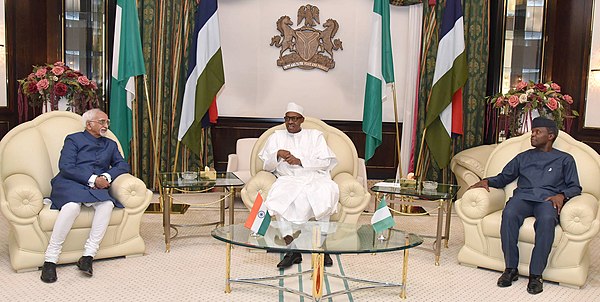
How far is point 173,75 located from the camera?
7297 millimetres

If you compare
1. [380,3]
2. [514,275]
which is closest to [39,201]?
[514,275]

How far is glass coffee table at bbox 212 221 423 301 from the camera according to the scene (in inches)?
125

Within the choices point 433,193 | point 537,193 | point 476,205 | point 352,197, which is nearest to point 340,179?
point 352,197

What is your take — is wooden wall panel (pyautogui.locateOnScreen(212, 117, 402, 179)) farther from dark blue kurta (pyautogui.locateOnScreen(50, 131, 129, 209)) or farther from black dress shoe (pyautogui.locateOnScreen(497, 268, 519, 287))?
black dress shoe (pyautogui.locateOnScreen(497, 268, 519, 287))

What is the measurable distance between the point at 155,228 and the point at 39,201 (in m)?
1.57

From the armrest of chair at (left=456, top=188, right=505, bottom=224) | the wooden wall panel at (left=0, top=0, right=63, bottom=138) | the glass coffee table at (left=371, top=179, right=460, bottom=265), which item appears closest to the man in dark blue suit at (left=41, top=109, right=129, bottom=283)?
the glass coffee table at (left=371, top=179, right=460, bottom=265)

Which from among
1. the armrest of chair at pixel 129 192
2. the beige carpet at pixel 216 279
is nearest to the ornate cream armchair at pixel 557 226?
the beige carpet at pixel 216 279

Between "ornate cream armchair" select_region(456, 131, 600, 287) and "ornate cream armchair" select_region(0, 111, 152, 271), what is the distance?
2.51 m

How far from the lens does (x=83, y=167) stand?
420 cm

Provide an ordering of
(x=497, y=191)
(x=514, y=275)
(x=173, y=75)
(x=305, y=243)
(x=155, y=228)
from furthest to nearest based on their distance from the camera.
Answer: (x=173, y=75), (x=155, y=228), (x=497, y=191), (x=514, y=275), (x=305, y=243)

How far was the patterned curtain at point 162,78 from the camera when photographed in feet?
23.4

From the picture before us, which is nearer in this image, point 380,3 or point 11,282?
point 11,282

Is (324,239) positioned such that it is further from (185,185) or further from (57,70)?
(57,70)

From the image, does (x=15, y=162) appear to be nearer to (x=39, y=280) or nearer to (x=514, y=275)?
(x=39, y=280)
